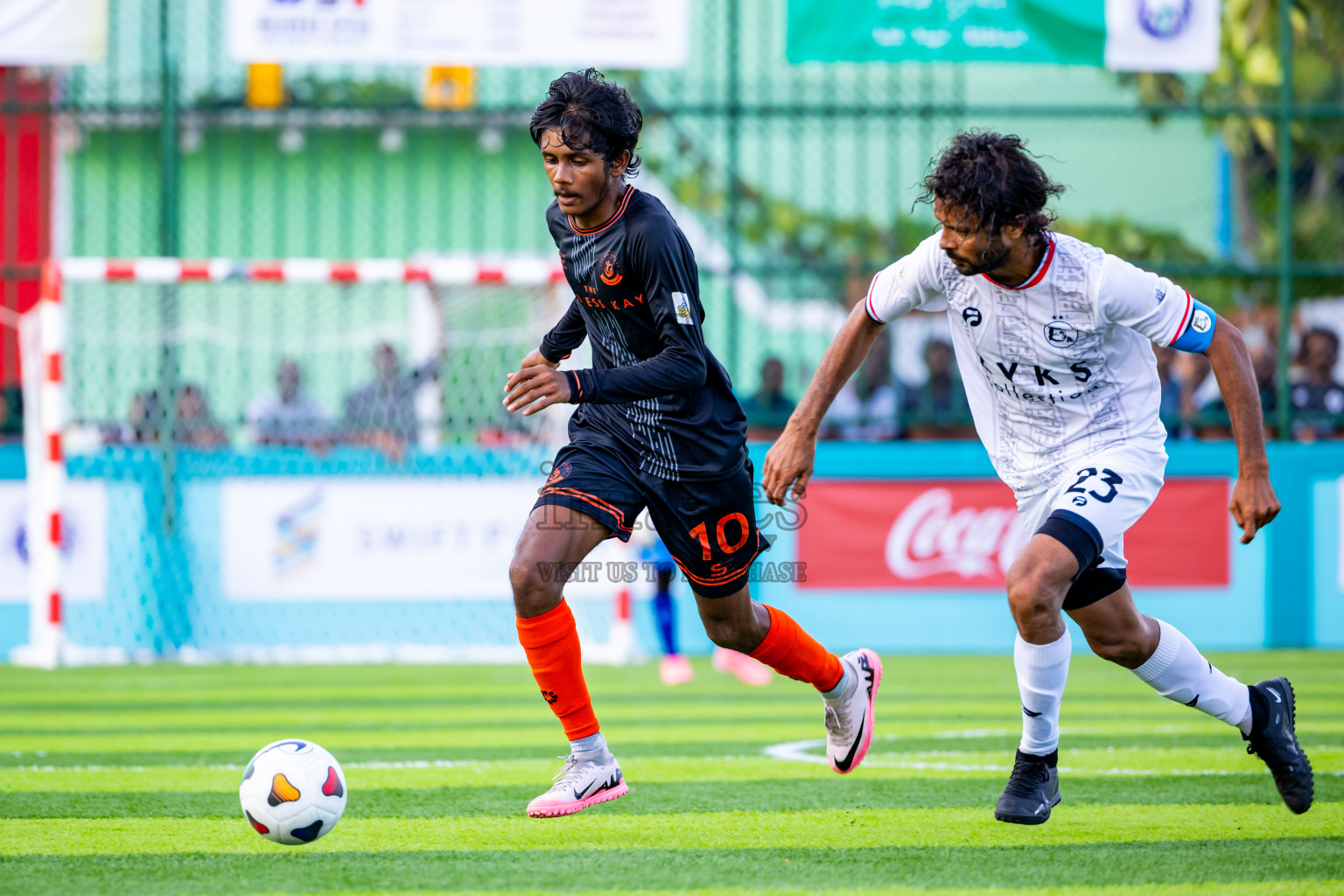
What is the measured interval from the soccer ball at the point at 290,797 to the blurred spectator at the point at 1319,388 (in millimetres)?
9071

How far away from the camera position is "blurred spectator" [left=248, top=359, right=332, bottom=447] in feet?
34.4

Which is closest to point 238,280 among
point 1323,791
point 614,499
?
point 614,499

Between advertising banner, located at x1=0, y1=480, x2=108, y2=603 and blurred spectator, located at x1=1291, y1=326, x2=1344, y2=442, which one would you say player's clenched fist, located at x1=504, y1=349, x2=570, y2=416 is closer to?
advertising banner, located at x1=0, y1=480, x2=108, y2=603

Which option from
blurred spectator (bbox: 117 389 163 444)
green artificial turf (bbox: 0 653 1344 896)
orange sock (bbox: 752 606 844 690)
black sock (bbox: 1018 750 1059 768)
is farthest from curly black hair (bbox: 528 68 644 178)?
blurred spectator (bbox: 117 389 163 444)

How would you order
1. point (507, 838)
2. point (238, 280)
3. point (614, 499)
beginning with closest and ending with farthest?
point (507, 838)
point (614, 499)
point (238, 280)

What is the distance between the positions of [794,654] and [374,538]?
5858 millimetres

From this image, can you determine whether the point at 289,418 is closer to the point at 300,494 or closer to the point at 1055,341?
the point at 300,494

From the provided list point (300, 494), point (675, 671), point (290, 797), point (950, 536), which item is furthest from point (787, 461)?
point (950, 536)

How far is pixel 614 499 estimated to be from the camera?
14.6ft

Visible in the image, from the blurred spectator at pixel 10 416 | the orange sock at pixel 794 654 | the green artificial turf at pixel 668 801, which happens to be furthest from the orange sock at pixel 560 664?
the blurred spectator at pixel 10 416

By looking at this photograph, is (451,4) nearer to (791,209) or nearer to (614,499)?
(791,209)

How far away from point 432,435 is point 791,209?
3.53m

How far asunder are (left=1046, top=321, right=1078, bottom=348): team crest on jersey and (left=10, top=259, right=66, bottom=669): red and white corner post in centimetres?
721

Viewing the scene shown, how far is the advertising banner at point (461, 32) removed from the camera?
1001 cm
